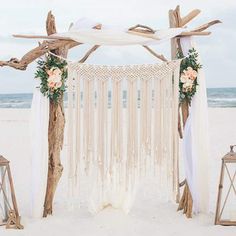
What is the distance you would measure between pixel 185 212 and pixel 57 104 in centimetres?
171

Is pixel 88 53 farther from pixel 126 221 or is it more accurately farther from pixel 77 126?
pixel 126 221

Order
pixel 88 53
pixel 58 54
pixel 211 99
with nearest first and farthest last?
1. pixel 58 54
2. pixel 88 53
3. pixel 211 99

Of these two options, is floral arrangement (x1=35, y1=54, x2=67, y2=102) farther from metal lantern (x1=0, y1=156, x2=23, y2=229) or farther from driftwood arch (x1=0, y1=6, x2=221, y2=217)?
metal lantern (x1=0, y1=156, x2=23, y2=229)

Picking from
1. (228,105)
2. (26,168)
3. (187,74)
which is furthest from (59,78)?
(228,105)

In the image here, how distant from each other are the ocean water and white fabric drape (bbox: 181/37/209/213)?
1982 centimetres

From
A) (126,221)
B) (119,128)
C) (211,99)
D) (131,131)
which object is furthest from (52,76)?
(211,99)

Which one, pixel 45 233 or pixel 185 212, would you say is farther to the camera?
pixel 185 212

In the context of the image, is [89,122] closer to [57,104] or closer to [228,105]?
[57,104]

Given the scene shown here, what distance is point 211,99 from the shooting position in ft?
89.9

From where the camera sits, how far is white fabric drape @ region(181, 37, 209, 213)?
5.45m

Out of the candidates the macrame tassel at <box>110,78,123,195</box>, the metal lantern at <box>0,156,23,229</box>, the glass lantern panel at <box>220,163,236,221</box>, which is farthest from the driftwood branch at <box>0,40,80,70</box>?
the glass lantern panel at <box>220,163,236,221</box>

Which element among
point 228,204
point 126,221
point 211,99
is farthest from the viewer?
point 211,99

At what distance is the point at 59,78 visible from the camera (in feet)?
17.6

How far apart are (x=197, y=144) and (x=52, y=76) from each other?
1.57m
